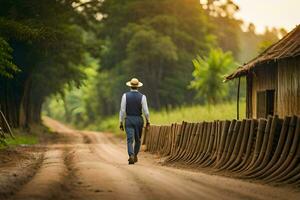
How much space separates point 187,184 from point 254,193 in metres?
1.29

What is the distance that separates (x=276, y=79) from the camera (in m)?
23.0

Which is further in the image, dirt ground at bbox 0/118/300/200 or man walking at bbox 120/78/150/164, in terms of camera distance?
man walking at bbox 120/78/150/164

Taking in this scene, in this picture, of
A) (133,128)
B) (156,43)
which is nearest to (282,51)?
(133,128)

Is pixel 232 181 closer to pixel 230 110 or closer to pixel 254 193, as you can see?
pixel 254 193

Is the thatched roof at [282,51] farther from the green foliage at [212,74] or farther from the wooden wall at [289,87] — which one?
the green foliage at [212,74]

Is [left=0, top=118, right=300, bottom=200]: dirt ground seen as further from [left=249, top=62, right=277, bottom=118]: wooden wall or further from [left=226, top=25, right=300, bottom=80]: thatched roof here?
[left=249, top=62, right=277, bottom=118]: wooden wall

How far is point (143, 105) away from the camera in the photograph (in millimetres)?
17203

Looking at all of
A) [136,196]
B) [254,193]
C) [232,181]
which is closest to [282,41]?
[232,181]

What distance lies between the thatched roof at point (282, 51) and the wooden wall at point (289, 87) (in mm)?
530

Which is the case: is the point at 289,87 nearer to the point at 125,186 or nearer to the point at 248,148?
the point at 248,148

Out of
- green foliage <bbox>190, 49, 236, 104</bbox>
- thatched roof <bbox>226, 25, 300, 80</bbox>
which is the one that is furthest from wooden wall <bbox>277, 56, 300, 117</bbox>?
green foliage <bbox>190, 49, 236, 104</bbox>

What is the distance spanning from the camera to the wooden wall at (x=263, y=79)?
2333 centimetres

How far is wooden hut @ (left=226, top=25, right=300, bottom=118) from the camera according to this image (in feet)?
69.3

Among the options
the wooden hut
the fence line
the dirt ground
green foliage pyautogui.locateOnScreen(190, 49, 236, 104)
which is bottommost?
the dirt ground
